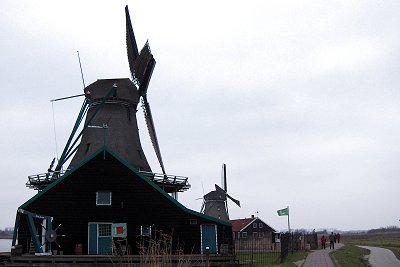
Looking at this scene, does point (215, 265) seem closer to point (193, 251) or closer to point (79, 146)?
point (193, 251)

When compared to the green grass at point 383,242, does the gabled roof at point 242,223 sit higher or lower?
higher

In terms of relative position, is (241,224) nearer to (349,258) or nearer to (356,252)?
(356,252)

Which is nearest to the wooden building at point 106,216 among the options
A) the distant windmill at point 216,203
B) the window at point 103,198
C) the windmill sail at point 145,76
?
the window at point 103,198

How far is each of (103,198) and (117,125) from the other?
938 cm

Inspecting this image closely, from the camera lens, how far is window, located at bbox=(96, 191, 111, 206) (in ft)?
89.9

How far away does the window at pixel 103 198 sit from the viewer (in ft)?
89.9

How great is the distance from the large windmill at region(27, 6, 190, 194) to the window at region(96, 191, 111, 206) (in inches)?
210

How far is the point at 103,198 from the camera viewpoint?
27516 mm

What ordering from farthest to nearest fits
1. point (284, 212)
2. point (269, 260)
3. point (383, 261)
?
point (284, 212) < point (383, 261) < point (269, 260)

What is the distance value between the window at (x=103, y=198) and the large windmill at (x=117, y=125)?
534 cm

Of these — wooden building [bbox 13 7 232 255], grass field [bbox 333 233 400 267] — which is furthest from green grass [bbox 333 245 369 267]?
wooden building [bbox 13 7 232 255]

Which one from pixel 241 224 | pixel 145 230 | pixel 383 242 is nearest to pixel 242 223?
pixel 241 224

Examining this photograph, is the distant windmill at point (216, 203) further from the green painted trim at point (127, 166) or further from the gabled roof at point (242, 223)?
the green painted trim at point (127, 166)

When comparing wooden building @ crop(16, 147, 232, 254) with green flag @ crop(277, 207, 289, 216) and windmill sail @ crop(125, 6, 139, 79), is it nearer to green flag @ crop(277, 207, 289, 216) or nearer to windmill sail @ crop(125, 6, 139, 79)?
windmill sail @ crop(125, 6, 139, 79)
